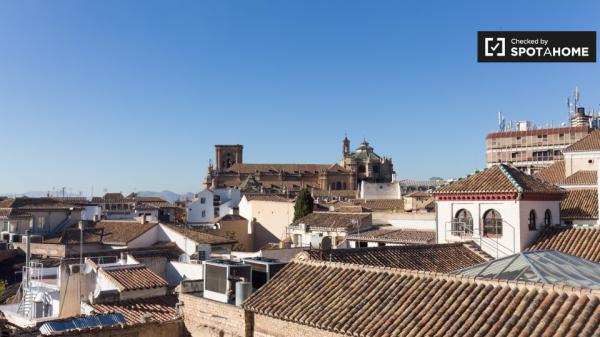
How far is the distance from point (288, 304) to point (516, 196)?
10480 millimetres

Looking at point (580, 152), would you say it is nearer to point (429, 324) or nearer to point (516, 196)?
point (516, 196)

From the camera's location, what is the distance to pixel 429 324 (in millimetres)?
9648

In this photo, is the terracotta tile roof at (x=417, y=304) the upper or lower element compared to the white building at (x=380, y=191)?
lower

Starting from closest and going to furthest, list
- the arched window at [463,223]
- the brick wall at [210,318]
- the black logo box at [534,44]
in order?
1. the brick wall at [210,318]
2. the black logo box at [534,44]
3. the arched window at [463,223]

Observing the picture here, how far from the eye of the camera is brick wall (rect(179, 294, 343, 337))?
450 inches

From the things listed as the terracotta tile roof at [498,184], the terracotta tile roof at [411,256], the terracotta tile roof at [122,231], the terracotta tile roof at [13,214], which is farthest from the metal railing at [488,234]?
the terracotta tile roof at [13,214]

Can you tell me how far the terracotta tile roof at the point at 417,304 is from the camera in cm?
879

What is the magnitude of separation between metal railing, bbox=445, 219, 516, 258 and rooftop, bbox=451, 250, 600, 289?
20.5ft

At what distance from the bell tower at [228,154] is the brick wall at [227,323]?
111482 mm

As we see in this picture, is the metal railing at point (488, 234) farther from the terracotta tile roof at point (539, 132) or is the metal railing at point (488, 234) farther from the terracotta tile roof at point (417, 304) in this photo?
the terracotta tile roof at point (539, 132)

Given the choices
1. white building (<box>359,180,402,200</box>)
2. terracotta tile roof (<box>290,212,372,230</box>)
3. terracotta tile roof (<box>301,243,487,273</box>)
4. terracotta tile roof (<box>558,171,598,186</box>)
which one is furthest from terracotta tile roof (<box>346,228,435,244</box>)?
white building (<box>359,180,402,200</box>)

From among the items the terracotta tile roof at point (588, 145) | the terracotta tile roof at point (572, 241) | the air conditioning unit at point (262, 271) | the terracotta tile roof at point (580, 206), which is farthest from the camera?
the terracotta tile roof at point (588, 145)

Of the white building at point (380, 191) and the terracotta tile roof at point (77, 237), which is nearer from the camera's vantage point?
the terracotta tile roof at point (77, 237)

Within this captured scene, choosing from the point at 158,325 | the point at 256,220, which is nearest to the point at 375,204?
the point at 256,220
